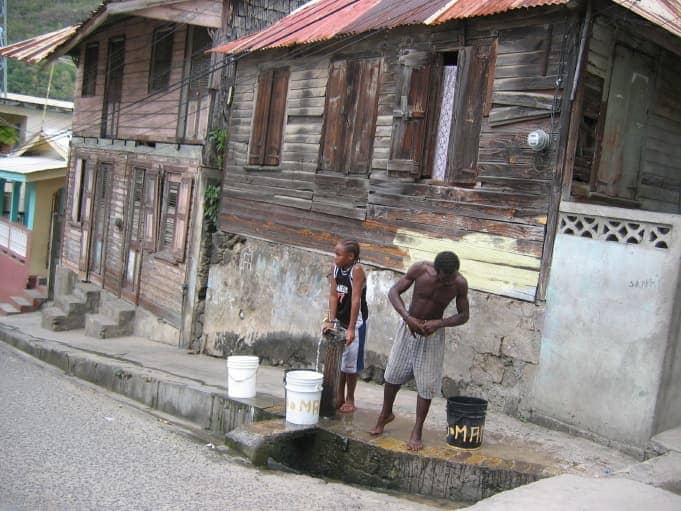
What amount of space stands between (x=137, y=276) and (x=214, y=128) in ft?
13.3

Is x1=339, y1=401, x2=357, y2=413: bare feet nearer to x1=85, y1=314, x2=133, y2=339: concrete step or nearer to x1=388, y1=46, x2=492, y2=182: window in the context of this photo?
x1=388, y1=46, x2=492, y2=182: window

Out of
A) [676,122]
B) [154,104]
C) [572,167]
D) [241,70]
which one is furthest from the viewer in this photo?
[154,104]

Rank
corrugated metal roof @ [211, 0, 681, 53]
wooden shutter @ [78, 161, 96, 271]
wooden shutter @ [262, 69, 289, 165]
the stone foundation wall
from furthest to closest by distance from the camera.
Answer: wooden shutter @ [78, 161, 96, 271] → wooden shutter @ [262, 69, 289, 165] → the stone foundation wall → corrugated metal roof @ [211, 0, 681, 53]

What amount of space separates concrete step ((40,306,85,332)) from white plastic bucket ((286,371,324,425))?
1091 cm

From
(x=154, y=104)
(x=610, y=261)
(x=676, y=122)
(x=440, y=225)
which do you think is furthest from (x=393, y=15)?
(x=154, y=104)

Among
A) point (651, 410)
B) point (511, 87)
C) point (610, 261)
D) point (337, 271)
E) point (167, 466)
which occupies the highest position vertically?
point (511, 87)

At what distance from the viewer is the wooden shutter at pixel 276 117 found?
11.3 metres

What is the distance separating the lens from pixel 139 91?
15.5 m

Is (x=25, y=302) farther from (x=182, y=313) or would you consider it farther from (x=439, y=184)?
(x=439, y=184)

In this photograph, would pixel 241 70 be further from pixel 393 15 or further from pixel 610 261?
pixel 610 261

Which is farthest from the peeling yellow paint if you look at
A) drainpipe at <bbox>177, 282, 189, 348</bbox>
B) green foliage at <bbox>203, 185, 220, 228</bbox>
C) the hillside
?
the hillside

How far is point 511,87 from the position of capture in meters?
7.65

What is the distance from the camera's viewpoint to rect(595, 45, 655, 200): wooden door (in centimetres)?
782

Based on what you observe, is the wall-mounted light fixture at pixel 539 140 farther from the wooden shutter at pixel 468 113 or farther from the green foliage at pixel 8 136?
the green foliage at pixel 8 136
